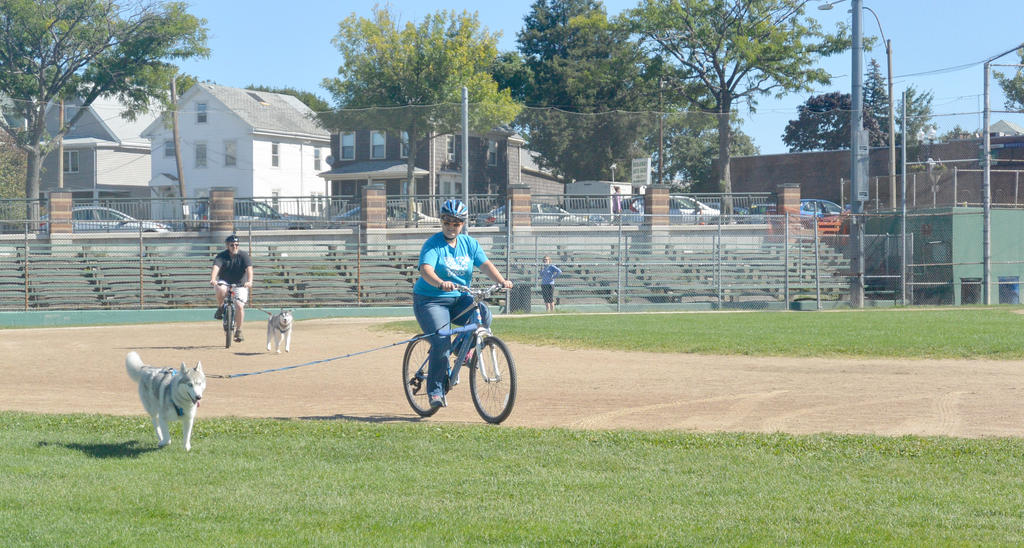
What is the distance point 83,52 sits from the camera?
137 ft

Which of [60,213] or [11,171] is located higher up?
[11,171]

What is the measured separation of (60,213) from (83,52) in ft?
55.0

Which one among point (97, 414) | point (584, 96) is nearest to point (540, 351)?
point (97, 414)

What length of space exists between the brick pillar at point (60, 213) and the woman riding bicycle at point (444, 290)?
22.0m

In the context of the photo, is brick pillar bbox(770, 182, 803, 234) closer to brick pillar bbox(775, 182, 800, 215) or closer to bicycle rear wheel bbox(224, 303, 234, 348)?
brick pillar bbox(775, 182, 800, 215)

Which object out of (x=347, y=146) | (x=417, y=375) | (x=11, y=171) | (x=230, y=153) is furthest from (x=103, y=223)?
(x=11, y=171)

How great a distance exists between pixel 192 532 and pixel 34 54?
41313 mm

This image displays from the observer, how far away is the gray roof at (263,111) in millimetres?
48750

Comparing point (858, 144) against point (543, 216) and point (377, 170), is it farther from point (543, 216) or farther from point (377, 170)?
point (377, 170)

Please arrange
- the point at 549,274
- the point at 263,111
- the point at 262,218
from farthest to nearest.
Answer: the point at 263,111, the point at 262,218, the point at 549,274

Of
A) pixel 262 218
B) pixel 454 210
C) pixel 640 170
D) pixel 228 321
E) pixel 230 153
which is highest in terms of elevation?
pixel 230 153

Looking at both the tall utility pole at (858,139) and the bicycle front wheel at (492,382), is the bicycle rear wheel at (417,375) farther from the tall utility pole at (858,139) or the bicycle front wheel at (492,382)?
the tall utility pole at (858,139)

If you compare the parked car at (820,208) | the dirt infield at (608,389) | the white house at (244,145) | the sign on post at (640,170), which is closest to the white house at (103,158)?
the white house at (244,145)

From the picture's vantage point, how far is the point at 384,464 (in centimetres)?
704
